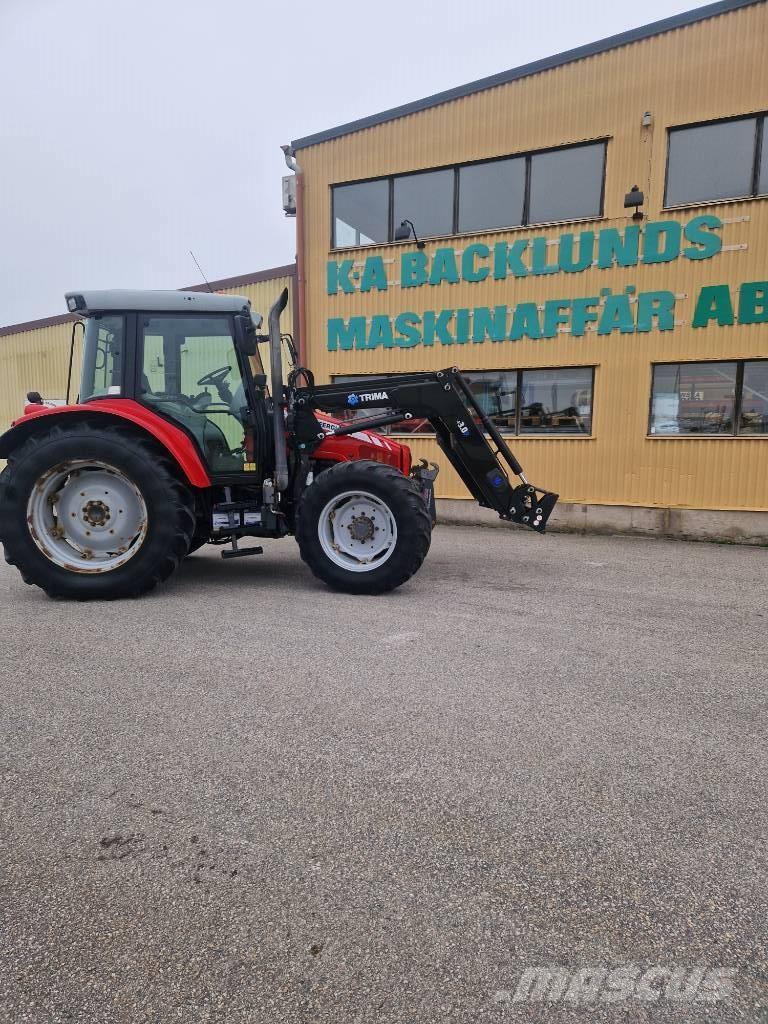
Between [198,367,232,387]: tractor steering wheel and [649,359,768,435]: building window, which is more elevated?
[649,359,768,435]: building window

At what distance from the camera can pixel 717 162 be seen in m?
8.55

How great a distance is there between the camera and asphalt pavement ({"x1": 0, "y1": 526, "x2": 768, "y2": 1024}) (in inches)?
63.8

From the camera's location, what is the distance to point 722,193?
8.59 metres

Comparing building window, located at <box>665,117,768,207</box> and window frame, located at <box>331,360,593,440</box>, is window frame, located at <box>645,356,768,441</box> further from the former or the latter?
building window, located at <box>665,117,768,207</box>

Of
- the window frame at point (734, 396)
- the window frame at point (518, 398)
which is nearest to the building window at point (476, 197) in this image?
the window frame at point (518, 398)

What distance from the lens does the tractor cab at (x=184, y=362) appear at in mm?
5445

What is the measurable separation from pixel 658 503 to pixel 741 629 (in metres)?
4.88

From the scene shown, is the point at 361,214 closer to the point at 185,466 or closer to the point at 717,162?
the point at 717,162

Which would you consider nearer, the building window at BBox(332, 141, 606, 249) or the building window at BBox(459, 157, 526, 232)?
the building window at BBox(332, 141, 606, 249)

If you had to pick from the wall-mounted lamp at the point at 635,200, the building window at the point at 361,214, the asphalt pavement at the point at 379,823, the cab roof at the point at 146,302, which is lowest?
the asphalt pavement at the point at 379,823

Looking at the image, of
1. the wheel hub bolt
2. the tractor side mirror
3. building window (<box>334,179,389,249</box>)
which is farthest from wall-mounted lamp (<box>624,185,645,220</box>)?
the wheel hub bolt

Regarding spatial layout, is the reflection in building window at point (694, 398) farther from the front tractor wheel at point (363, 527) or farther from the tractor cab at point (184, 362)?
the tractor cab at point (184, 362)

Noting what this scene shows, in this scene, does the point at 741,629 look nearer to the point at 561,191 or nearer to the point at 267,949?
the point at 267,949

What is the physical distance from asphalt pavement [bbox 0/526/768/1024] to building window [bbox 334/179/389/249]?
8.32 m
